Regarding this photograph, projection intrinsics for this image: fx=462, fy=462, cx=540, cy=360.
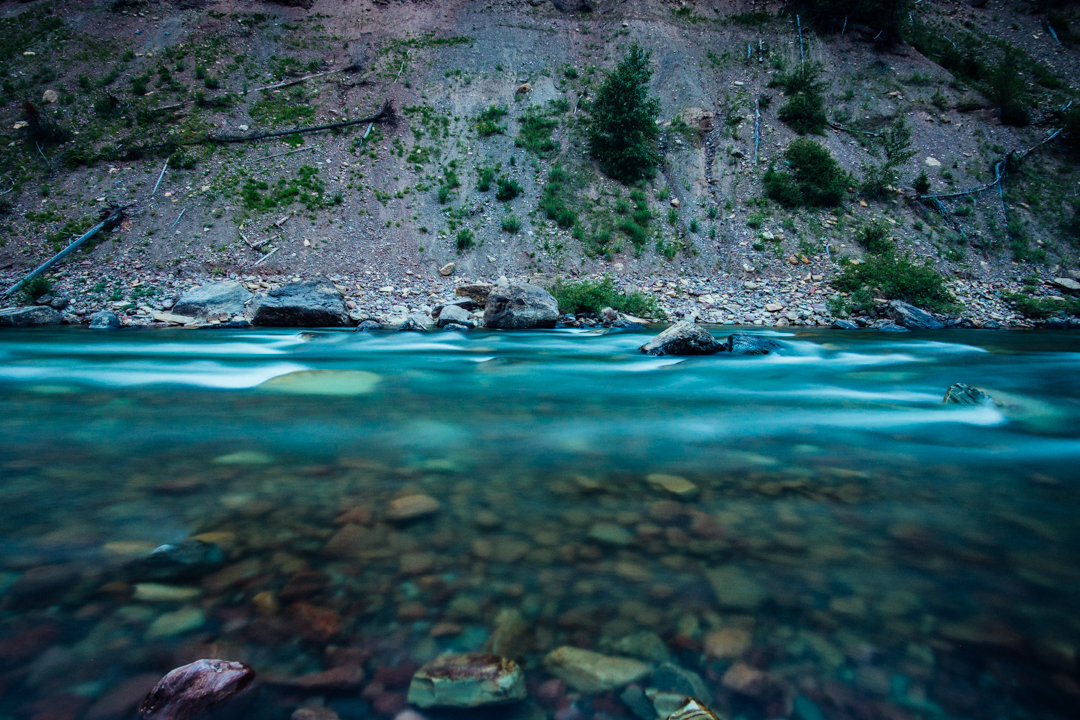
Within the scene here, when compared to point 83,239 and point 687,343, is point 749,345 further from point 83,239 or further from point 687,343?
point 83,239

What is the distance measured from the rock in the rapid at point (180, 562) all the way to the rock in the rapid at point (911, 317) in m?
13.8

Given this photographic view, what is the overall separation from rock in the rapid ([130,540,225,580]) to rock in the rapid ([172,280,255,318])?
10.4 metres

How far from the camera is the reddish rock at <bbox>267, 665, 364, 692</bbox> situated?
1032 millimetres

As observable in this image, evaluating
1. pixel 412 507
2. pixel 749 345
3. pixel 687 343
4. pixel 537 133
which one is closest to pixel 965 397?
pixel 749 345

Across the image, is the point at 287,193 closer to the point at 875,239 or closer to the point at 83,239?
the point at 83,239

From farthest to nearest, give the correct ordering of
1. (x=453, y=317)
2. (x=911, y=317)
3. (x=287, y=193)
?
1. (x=287, y=193)
2. (x=911, y=317)
3. (x=453, y=317)

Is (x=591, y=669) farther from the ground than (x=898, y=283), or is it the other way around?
(x=898, y=283)

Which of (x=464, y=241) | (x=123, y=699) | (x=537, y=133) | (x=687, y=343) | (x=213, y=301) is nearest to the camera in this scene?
(x=123, y=699)

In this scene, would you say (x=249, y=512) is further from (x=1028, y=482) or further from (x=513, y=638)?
(x=1028, y=482)

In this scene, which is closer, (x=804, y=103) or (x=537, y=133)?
(x=537, y=133)

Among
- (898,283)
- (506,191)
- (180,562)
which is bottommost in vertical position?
(180,562)

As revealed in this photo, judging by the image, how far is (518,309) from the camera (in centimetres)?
950

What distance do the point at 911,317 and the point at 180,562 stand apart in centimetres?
1412

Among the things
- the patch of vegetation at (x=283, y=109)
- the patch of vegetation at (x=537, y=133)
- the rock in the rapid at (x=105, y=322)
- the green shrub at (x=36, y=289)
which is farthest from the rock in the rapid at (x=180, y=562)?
the patch of vegetation at (x=283, y=109)
